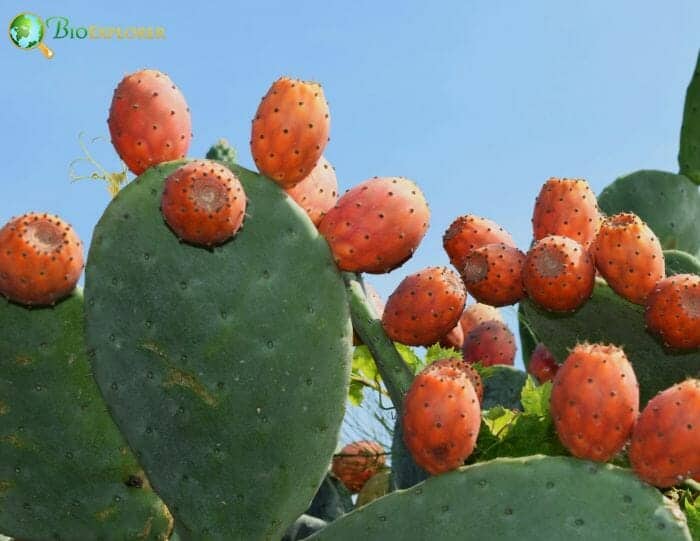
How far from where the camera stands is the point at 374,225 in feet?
8.94

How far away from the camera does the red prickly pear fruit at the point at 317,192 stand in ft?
9.35

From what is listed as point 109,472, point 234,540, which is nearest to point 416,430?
point 234,540

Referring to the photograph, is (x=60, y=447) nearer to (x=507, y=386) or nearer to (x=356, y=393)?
(x=356, y=393)

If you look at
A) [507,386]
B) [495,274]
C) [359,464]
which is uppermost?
[495,274]

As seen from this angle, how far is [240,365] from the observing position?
8.48ft

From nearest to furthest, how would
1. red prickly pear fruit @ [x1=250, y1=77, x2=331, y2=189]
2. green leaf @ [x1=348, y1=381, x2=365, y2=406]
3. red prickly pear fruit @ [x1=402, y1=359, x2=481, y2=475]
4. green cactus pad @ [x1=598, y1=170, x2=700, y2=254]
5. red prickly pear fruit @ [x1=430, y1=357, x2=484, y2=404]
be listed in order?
red prickly pear fruit @ [x1=402, y1=359, x2=481, y2=475]
red prickly pear fruit @ [x1=430, y1=357, x2=484, y2=404]
red prickly pear fruit @ [x1=250, y1=77, x2=331, y2=189]
green leaf @ [x1=348, y1=381, x2=365, y2=406]
green cactus pad @ [x1=598, y1=170, x2=700, y2=254]

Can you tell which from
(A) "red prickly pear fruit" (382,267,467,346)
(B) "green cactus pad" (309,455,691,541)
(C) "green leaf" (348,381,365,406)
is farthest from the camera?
(C) "green leaf" (348,381,365,406)

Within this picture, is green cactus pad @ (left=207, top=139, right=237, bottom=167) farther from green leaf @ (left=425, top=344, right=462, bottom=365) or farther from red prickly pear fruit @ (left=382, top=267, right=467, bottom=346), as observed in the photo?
red prickly pear fruit @ (left=382, top=267, right=467, bottom=346)

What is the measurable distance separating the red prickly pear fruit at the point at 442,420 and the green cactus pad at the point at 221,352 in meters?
0.27

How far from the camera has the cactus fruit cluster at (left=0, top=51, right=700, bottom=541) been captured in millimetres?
2414

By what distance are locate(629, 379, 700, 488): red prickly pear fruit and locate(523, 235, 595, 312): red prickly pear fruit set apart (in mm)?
490

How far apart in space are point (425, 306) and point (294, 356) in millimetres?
364

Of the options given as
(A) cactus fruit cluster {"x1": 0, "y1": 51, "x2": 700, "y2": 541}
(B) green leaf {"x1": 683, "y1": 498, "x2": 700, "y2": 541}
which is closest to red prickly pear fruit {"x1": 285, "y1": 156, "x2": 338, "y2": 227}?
(A) cactus fruit cluster {"x1": 0, "y1": 51, "x2": 700, "y2": 541}

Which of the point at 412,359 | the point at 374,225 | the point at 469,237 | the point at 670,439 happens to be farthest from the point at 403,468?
the point at 670,439
